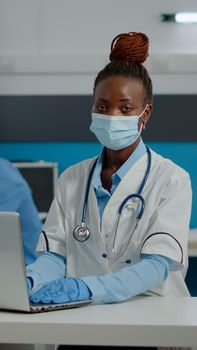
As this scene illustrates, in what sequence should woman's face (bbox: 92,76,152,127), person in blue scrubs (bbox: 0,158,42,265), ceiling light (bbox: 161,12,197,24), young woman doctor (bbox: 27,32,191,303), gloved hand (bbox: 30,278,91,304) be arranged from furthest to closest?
1. ceiling light (bbox: 161,12,197,24)
2. person in blue scrubs (bbox: 0,158,42,265)
3. woman's face (bbox: 92,76,152,127)
4. young woman doctor (bbox: 27,32,191,303)
5. gloved hand (bbox: 30,278,91,304)

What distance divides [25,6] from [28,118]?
0.66 m

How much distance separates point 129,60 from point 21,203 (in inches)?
35.4

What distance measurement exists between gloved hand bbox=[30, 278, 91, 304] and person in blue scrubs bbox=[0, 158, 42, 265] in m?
0.99

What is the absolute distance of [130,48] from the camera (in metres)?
1.91

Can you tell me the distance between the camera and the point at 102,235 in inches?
70.8

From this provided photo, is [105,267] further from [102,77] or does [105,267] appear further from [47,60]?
[47,60]

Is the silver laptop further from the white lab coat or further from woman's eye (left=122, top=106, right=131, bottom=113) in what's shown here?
woman's eye (left=122, top=106, right=131, bottom=113)

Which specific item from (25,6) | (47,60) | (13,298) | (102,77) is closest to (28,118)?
(47,60)

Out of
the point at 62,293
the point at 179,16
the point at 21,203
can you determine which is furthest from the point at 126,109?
the point at 179,16

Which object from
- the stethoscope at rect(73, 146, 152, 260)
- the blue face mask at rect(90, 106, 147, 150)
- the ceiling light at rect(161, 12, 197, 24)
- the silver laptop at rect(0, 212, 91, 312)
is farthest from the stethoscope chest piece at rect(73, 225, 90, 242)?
the ceiling light at rect(161, 12, 197, 24)

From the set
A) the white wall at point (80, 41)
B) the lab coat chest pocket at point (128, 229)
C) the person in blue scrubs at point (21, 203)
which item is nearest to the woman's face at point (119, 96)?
the lab coat chest pocket at point (128, 229)

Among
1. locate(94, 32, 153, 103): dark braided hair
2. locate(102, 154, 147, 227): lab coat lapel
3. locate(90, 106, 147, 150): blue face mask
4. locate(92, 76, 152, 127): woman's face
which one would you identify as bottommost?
locate(102, 154, 147, 227): lab coat lapel

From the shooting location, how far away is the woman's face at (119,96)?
1.83 metres

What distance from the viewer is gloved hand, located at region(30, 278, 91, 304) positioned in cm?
154
